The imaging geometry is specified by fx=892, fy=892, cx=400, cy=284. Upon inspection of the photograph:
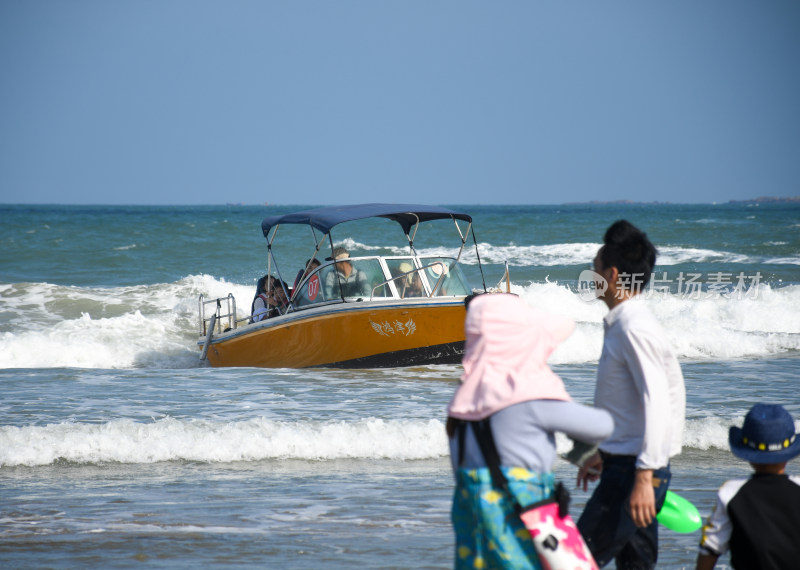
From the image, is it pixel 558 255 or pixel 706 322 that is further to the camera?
pixel 558 255

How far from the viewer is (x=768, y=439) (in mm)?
2797

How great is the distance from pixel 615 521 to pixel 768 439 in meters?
0.65

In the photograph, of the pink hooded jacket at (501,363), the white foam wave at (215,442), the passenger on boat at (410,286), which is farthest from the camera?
the passenger on boat at (410,286)

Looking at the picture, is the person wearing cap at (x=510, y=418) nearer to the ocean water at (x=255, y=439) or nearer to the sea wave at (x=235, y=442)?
the ocean water at (x=255, y=439)

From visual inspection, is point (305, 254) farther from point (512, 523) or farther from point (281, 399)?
point (512, 523)

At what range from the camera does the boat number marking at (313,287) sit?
1130 centimetres

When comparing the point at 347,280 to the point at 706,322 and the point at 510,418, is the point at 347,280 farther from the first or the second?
the point at 510,418

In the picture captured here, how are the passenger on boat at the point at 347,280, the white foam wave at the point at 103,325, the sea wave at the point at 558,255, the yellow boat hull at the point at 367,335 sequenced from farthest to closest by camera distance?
the sea wave at the point at 558,255 < the white foam wave at the point at 103,325 < the passenger on boat at the point at 347,280 < the yellow boat hull at the point at 367,335

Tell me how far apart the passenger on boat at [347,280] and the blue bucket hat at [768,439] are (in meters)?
8.41

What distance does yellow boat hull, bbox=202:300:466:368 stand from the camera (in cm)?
1080
